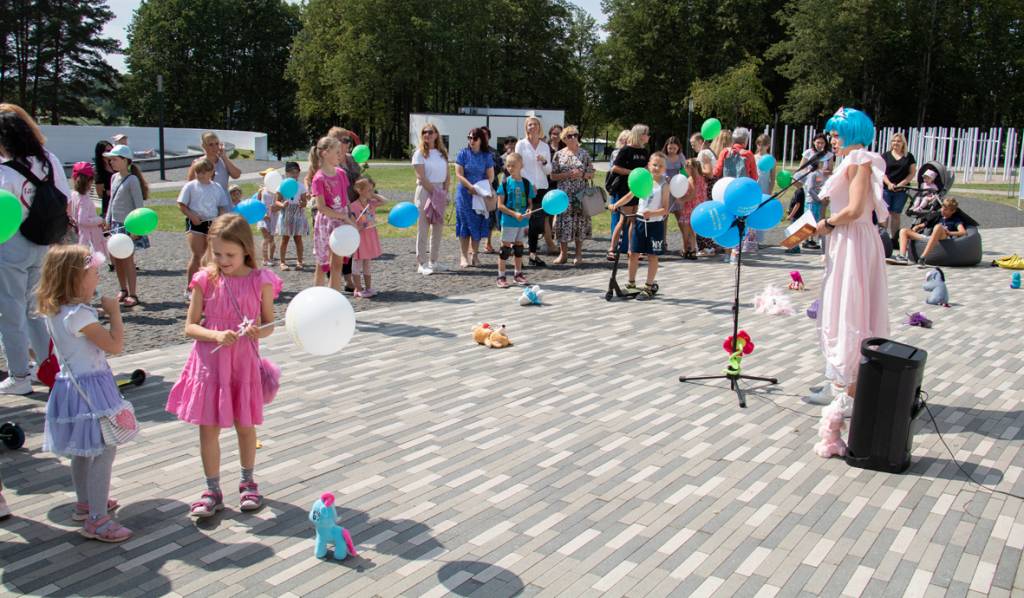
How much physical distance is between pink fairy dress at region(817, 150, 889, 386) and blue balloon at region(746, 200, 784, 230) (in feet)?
3.53

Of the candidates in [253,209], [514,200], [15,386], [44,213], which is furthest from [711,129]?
[15,386]

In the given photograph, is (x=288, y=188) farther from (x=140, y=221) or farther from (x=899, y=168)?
(x=899, y=168)

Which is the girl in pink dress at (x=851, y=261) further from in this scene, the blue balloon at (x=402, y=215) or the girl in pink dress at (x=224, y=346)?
the blue balloon at (x=402, y=215)

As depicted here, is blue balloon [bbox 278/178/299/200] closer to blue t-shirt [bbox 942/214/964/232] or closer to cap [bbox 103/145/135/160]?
cap [bbox 103/145/135/160]

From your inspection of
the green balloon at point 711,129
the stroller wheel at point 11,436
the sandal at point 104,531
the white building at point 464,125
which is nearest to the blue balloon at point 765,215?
the sandal at point 104,531

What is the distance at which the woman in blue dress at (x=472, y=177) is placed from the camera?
1164cm

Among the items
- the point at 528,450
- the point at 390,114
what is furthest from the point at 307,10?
the point at 528,450

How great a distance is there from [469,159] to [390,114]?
53386 millimetres

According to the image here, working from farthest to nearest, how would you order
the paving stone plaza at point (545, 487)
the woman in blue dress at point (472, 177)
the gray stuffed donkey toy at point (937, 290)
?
the woman in blue dress at point (472, 177) → the gray stuffed donkey toy at point (937, 290) → the paving stone plaza at point (545, 487)

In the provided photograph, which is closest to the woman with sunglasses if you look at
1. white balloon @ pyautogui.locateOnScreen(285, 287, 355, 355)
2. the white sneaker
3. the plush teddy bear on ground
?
the white sneaker

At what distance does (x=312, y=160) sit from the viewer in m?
8.92

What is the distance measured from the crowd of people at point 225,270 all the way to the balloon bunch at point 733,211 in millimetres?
495

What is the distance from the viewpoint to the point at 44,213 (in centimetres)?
595

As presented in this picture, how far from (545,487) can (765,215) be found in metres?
3.25
